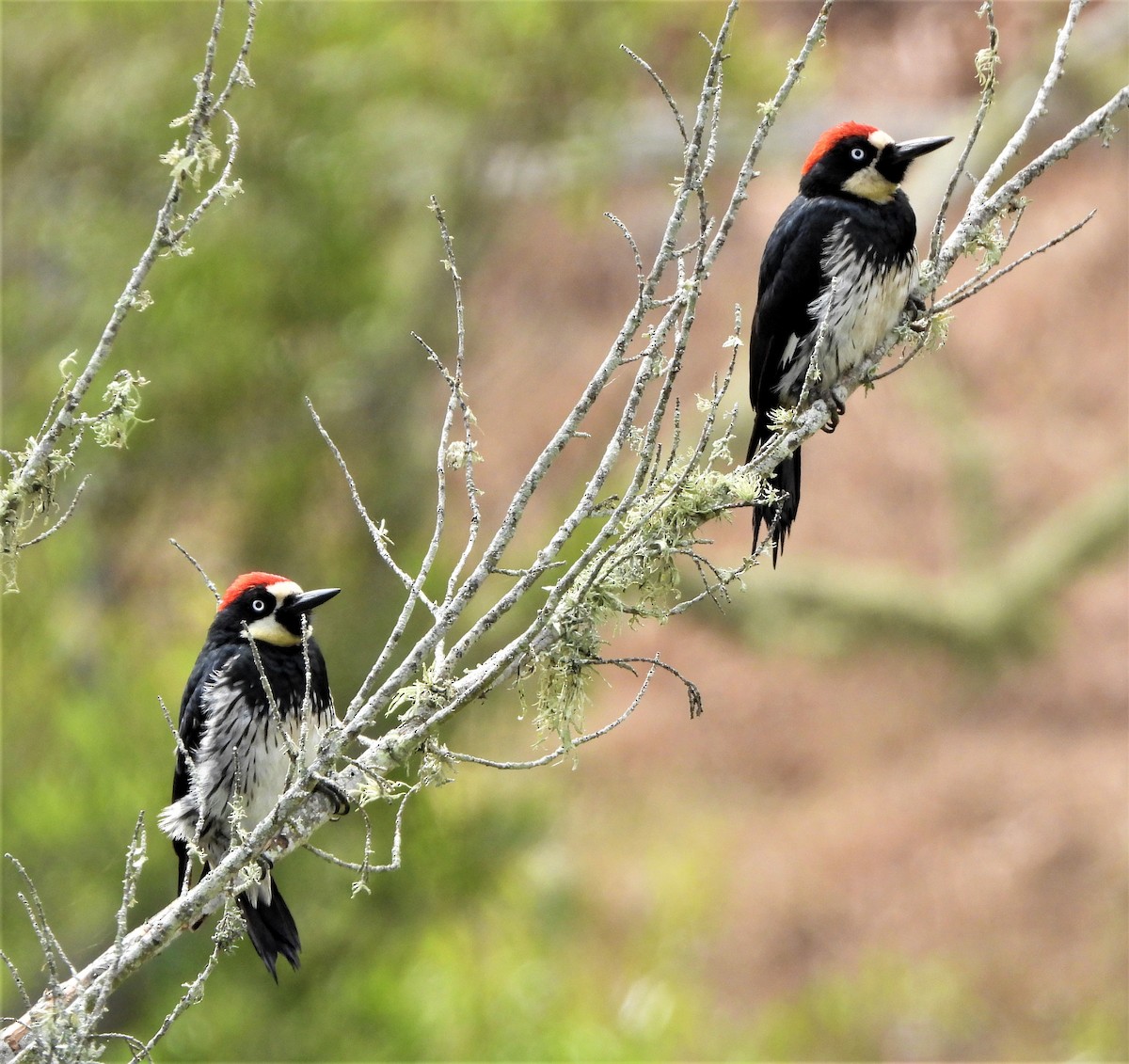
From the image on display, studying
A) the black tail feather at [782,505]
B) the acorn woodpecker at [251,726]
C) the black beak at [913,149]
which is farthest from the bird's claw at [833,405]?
the acorn woodpecker at [251,726]

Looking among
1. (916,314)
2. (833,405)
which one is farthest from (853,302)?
(833,405)

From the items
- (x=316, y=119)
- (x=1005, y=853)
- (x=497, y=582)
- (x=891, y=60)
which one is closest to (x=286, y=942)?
(x=497, y=582)

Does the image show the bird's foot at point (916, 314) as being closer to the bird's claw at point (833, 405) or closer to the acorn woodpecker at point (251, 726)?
the bird's claw at point (833, 405)

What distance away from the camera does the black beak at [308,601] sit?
3.69 m

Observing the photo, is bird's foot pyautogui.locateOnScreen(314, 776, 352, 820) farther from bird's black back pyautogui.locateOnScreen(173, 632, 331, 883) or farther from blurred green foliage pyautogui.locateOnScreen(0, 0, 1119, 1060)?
blurred green foliage pyautogui.locateOnScreen(0, 0, 1119, 1060)

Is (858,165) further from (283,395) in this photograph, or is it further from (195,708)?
(283,395)

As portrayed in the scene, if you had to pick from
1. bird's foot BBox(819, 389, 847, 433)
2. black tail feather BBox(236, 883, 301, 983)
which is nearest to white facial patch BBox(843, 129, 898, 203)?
bird's foot BBox(819, 389, 847, 433)

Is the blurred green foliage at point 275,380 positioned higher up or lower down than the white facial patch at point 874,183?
lower down

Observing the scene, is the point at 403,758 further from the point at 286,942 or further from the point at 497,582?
the point at 497,582

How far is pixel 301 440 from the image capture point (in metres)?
8.59

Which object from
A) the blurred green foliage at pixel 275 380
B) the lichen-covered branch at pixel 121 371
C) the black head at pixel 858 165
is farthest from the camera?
the blurred green foliage at pixel 275 380

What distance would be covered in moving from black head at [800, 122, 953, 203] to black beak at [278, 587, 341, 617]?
5.51 ft

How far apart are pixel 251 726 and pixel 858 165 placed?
219cm

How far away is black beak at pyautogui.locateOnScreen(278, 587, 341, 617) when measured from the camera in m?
3.69
